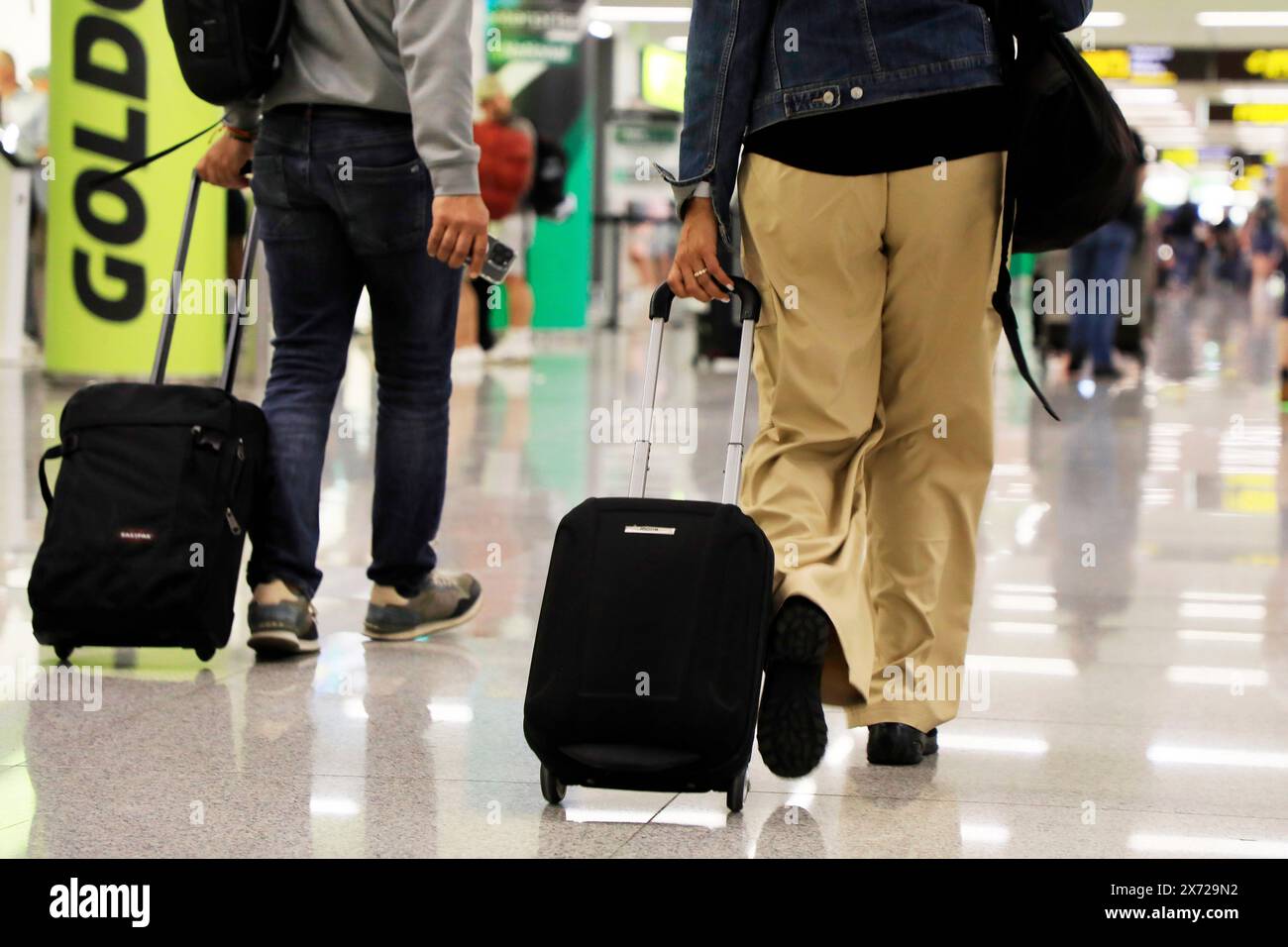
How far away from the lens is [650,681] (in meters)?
2.26

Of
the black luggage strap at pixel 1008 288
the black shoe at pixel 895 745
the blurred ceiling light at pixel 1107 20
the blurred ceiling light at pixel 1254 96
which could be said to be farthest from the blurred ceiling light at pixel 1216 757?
the blurred ceiling light at pixel 1254 96

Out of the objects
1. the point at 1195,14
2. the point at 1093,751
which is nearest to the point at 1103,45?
the point at 1195,14

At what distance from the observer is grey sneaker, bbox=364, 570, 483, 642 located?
3.70 m

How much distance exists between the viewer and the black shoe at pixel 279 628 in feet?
11.2

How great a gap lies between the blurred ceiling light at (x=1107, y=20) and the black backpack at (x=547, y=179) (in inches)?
444

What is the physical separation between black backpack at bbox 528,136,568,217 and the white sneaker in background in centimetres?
148

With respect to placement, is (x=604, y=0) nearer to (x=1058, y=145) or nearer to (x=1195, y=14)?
(x=1195, y=14)

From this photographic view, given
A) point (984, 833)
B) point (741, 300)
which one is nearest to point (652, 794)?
point (984, 833)

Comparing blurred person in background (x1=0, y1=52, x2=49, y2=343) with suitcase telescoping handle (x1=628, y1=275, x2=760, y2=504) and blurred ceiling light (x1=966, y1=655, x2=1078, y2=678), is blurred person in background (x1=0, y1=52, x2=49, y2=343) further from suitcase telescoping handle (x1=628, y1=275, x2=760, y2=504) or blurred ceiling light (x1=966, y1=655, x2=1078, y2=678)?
suitcase telescoping handle (x1=628, y1=275, x2=760, y2=504)

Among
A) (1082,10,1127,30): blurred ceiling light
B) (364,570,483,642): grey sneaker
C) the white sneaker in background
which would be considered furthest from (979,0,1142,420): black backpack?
(1082,10,1127,30): blurred ceiling light

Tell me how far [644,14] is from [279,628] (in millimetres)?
21535

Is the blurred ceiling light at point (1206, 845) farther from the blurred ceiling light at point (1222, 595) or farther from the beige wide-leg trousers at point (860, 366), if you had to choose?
the blurred ceiling light at point (1222, 595)

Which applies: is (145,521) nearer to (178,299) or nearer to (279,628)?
(279,628)

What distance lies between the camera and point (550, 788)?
243 centimetres
